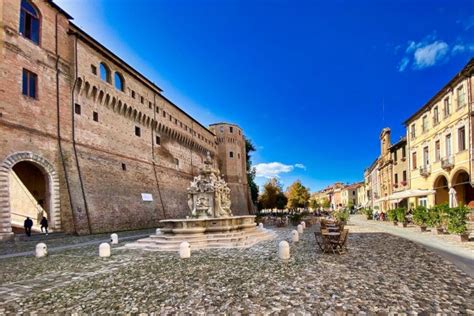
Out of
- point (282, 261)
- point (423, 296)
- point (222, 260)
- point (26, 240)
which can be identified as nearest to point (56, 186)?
point (26, 240)

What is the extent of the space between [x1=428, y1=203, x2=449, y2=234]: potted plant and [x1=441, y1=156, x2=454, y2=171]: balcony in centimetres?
785

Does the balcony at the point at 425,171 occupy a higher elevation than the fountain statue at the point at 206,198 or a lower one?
higher

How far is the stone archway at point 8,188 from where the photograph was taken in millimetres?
16828

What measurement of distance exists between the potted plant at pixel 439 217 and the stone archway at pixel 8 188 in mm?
23455

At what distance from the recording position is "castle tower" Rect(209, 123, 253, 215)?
5400 cm

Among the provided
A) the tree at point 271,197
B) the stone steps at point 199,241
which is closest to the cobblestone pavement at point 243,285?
the stone steps at point 199,241

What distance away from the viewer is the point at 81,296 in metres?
6.53

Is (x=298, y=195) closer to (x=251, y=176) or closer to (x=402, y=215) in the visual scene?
(x=251, y=176)

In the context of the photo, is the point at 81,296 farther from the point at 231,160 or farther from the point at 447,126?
the point at 231,160

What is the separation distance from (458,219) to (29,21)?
1106 inches

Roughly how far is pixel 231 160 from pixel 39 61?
3700 centimetres

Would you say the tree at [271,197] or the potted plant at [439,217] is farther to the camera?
the tree at [271,197]

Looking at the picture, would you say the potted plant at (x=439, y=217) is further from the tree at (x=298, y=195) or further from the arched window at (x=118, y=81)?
the tree at (x=298, y=195)

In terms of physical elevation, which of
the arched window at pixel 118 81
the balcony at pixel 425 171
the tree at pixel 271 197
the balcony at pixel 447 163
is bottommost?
the tree at pixel 271 197
